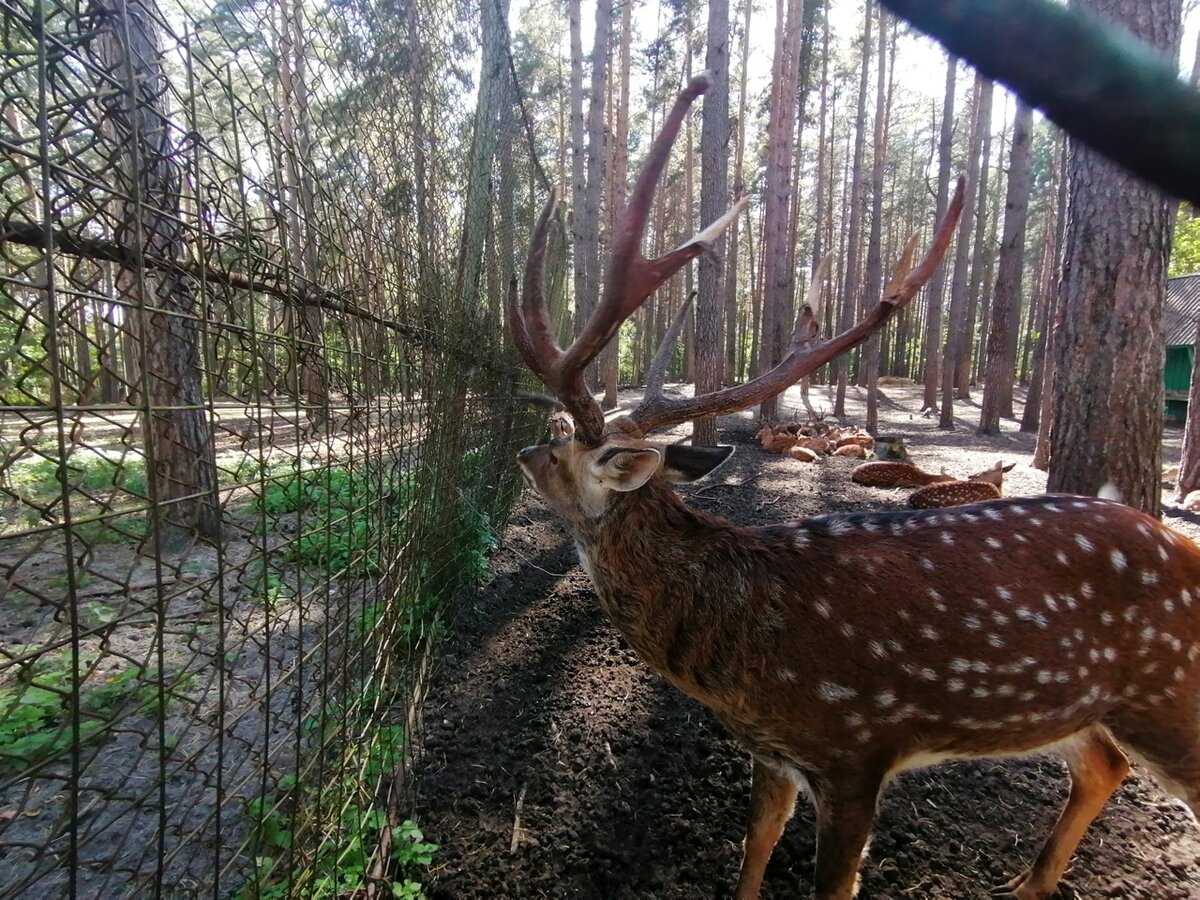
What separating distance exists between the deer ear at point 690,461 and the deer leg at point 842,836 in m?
1.29

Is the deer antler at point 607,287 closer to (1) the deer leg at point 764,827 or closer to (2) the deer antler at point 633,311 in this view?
(2) the deer antler at point 633,311

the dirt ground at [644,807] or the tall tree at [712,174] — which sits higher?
the tall tree at [712,174]

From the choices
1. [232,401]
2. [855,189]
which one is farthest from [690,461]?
[855,189]

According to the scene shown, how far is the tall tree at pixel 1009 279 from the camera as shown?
12453 mm

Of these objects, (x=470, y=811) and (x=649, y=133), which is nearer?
(x=470, y=811)

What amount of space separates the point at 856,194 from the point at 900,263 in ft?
51.5

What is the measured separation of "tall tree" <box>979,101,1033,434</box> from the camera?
490 inches

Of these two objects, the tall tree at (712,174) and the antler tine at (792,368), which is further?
the tall tree at (712,174)

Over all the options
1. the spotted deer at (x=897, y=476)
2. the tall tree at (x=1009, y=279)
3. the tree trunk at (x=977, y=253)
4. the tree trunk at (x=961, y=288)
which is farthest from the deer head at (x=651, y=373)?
the tree trunk at (x=977, y=253)

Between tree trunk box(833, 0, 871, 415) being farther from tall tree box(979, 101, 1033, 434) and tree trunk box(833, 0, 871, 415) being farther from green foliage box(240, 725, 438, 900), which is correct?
green foliage box(240, 725, 438, 900)

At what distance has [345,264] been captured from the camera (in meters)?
2.24

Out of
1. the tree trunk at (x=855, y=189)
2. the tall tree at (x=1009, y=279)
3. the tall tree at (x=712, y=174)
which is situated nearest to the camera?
the tall tree at (x=712, y=174)

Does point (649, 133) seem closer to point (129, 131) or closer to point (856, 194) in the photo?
point (856, 194)

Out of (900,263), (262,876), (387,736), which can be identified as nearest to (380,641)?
(387,736)
